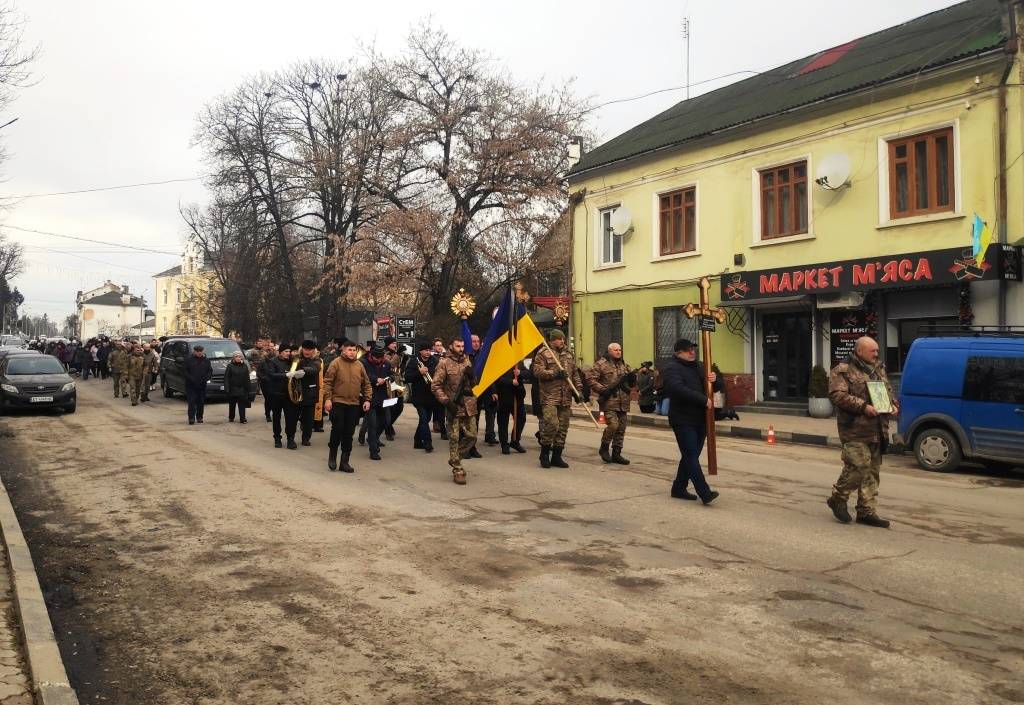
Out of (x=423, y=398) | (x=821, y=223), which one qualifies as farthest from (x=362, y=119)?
(x=423, y=398)

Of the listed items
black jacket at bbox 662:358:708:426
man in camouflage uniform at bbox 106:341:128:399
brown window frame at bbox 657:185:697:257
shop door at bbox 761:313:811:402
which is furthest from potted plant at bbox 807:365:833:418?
man in camouflage uniform at bbox 106:341:128:399

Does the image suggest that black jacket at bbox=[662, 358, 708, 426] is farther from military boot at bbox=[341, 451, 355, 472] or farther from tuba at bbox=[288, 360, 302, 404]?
tuba at bbox=[288, 360, 302, 404]

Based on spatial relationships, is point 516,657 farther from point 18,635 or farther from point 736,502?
point 736,502

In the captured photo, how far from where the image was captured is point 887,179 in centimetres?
1791

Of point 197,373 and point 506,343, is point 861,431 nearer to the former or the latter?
point 506,343

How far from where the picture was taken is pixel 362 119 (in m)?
34.9

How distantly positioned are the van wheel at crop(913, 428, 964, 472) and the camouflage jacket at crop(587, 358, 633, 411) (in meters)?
4.53

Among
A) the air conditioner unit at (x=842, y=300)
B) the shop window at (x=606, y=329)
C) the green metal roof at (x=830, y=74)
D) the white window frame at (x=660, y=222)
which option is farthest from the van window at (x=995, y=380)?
the shop window at (x=606, y=329)

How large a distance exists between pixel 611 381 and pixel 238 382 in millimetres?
9234

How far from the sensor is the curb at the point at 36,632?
3.81m

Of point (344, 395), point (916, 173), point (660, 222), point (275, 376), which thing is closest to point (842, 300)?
point (916, 173)

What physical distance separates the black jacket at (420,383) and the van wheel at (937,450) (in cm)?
737

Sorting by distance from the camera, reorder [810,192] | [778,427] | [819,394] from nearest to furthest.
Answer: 1. [778,427]
2. [819,394]
3. [810,192]

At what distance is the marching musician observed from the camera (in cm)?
1302
